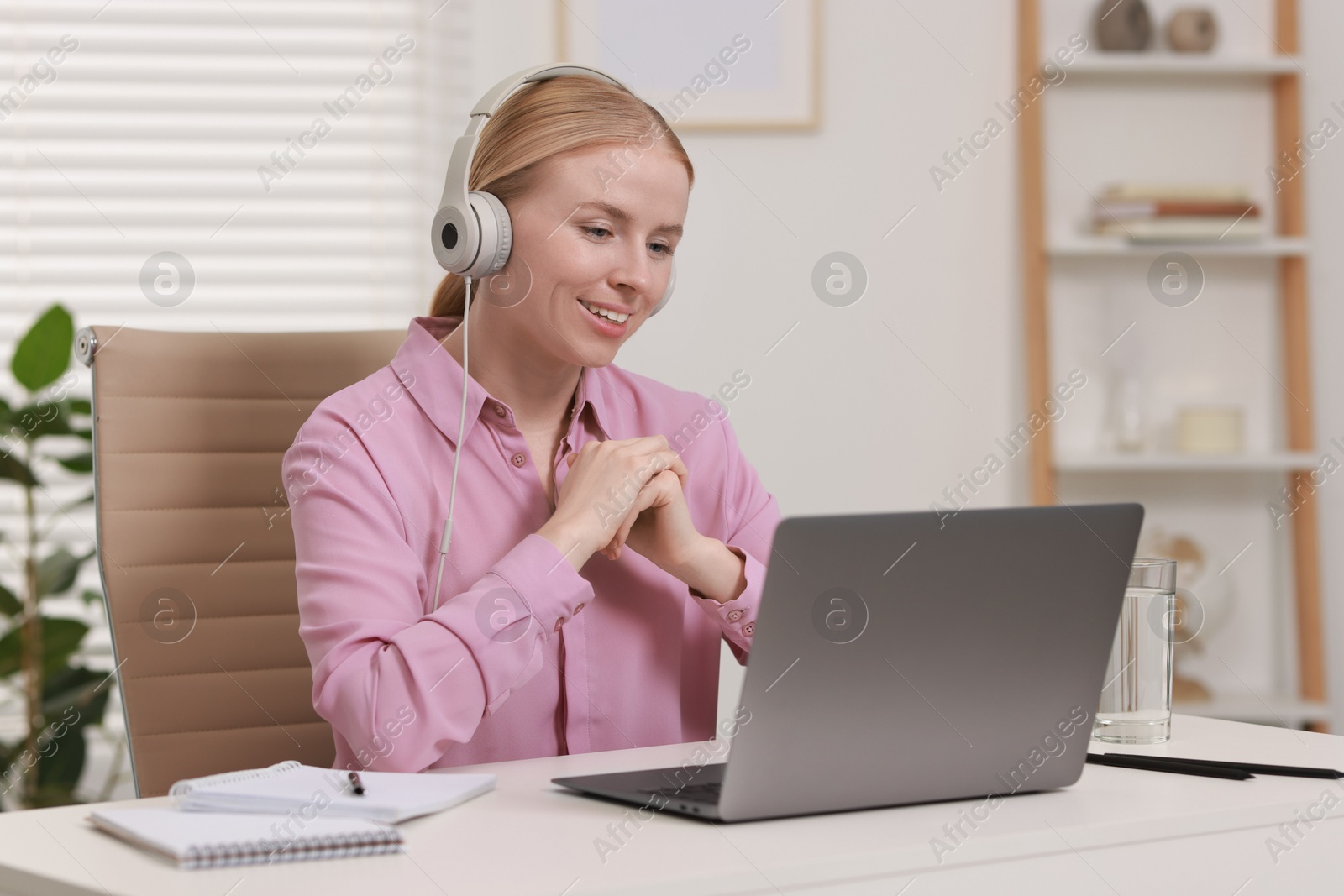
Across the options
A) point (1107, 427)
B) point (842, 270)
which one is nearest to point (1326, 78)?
point (1107, 427)

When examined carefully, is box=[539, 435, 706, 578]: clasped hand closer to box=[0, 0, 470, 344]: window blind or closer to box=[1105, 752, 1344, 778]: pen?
box=[1105, 752, 1344, 778]: pen

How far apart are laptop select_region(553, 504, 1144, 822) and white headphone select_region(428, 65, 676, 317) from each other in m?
0.57

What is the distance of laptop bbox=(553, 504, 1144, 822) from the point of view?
31.4 inches

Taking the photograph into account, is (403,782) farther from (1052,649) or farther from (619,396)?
(619,396)

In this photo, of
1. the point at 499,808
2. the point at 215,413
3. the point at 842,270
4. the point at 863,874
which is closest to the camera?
the point at 863,874

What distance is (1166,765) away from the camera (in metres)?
1.02

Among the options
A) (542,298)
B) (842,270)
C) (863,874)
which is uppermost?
(842,270)

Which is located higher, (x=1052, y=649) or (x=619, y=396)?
(x=619, y=396)

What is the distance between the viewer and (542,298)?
134cm

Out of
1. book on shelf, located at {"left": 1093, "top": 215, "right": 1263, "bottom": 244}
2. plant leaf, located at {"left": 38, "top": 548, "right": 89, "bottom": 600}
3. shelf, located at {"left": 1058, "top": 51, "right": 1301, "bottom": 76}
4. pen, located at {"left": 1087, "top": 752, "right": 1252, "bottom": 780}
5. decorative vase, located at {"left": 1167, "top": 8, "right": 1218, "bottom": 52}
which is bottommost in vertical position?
pen, located at {"left": 1087, "top": 752, "right": 1252, "bottom": 780}

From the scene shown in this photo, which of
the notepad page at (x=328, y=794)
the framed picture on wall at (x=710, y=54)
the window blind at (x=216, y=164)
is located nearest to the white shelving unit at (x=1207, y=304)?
the framed picture on wall at (x=710, y=54)

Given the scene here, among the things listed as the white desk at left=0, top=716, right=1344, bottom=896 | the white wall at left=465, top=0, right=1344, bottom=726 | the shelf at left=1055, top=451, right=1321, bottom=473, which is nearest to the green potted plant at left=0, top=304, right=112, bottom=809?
the white wall at left=465, top=0, right=1344, bottom=726

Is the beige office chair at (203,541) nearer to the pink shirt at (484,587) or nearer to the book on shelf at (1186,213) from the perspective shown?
the pink shirt at (484,587)

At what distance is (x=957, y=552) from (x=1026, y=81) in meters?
2.01
